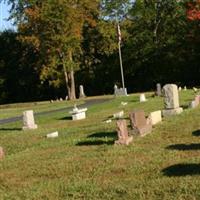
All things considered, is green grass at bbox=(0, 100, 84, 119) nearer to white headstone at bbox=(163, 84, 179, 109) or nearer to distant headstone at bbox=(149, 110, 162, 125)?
white headstone at bbox=(163, 84, 179, 109)

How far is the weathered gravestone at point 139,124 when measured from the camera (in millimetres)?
16406

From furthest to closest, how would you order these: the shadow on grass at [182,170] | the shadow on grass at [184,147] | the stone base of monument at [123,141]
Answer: the stone base of monument at [123,141]
the shadow on grass at [184,147]
the shadow on grass at [182,170]

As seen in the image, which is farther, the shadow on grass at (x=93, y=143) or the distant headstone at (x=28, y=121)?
the distant headstone at (x=28, y=121)

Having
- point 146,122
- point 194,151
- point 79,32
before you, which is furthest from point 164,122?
point 79,32

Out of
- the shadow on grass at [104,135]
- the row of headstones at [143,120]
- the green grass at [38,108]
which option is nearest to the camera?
the row of headstones at [143,120]

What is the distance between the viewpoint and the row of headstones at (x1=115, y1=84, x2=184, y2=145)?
1537cm

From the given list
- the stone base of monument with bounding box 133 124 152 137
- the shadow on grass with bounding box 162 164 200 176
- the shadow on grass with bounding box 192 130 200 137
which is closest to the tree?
the stone base of monument with bounding box 133 124 152 137

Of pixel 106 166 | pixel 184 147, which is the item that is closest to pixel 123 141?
pixel 184 147

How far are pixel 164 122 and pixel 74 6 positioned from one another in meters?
38.9

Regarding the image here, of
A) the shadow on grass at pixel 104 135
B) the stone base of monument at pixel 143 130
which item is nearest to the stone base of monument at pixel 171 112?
the shadow on grass at pixel 104 135

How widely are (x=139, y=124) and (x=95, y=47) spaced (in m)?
47.1

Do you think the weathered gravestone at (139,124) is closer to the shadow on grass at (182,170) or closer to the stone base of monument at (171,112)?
the stone base of monument at (171,112)

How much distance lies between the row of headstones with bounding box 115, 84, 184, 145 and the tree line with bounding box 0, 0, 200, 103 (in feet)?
109

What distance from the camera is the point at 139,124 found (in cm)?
1666
